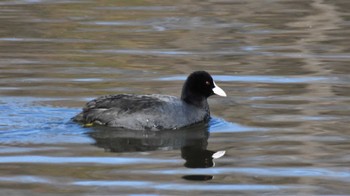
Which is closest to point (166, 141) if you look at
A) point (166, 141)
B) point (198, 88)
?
point (166, 141)

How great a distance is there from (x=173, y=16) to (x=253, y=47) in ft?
10.6

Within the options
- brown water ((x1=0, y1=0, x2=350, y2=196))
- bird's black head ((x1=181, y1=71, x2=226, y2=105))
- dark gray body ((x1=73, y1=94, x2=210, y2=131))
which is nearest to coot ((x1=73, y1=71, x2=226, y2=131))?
dark gray body ((x1=73, y1=94, x2=210, y2=131))

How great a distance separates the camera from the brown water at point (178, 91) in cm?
936

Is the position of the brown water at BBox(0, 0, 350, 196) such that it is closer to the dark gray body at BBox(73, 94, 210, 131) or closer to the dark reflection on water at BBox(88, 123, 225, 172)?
the dark reflection on water at BBox(88, 123, 225, 172)

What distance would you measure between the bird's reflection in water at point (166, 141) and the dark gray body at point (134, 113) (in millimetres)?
82

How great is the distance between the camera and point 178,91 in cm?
1348

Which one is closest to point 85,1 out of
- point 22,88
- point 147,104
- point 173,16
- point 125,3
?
point 125,3

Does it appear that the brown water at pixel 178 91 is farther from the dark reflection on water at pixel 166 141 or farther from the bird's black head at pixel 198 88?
the bird's black head at pixel 198 88

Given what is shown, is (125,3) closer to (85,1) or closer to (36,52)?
(85,1)

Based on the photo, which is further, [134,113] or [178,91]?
[178,91]

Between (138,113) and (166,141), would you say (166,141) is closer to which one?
(166,141)

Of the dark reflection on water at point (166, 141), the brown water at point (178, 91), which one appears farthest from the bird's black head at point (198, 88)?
the dark reflection on water at point (166, 141)

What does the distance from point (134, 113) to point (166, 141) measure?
0.64 m

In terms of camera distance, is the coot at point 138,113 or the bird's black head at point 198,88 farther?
the bird's black head at point 198,88
